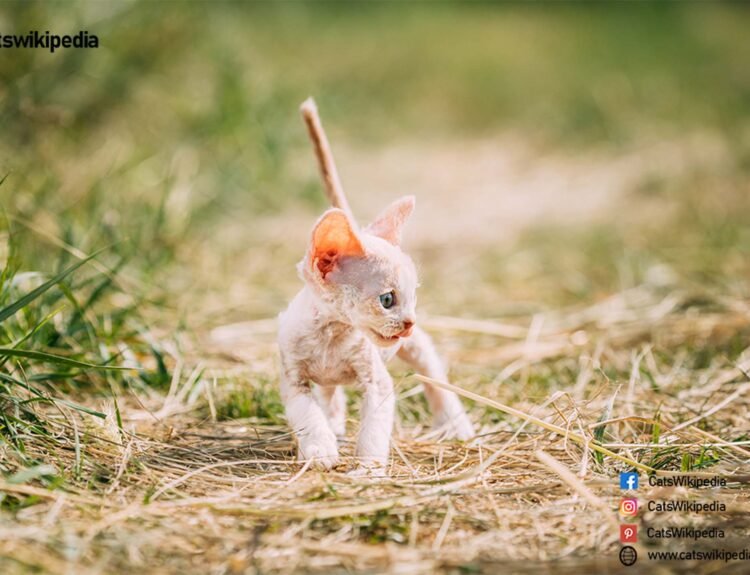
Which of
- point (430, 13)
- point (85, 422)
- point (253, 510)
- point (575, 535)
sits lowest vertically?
point (575, 535)

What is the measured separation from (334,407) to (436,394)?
281 mm

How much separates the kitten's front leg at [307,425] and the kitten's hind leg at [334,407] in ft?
0.79

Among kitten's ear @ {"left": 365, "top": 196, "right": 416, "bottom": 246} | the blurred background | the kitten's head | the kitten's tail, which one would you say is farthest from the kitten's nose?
the blurred background

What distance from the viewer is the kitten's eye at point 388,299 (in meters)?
1.95

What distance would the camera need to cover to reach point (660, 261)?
411 centimetres

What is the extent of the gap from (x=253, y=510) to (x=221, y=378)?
95 centimetres

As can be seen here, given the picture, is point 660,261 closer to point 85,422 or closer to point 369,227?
point 369,227

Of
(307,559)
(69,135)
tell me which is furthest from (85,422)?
(69,135)

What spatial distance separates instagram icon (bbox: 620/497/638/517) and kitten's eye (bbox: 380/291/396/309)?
66 cm

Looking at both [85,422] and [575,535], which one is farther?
[85,422]

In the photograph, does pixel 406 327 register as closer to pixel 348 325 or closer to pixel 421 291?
pixel 348 325

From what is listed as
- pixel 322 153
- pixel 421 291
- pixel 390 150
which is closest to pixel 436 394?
pixel 322 153

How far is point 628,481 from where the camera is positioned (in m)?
1.99

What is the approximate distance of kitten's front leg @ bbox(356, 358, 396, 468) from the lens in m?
2.05
